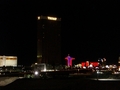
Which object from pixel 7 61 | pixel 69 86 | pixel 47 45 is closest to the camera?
pixel 69 86

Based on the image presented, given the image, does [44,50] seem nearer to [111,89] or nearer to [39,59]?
[39,59]

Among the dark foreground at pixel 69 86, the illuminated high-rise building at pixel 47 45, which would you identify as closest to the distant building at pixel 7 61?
the illuminated high-rise building at pixel 47 45

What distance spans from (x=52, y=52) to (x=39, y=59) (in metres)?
10.4

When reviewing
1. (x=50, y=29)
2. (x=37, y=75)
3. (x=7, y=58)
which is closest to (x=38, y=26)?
(x=50, y=29)

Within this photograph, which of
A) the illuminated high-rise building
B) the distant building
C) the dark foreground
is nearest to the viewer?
the dark foreground

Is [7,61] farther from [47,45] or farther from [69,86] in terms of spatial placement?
[69,86]

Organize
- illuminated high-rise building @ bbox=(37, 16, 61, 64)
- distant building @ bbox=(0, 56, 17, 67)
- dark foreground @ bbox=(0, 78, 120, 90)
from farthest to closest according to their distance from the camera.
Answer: illuminated high-rise building @ bbox=(37, 16, 61, 64), distant building @ bbox=(0, 56, 17, 67), dark foreground @ bbox=(0, 78, 120, 90)

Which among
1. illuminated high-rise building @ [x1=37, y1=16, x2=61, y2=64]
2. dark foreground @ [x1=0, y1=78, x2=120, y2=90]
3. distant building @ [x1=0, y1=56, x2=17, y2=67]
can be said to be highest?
illuminated high-rise building @ [x1=37, y1=16, x2=61, y2=64]

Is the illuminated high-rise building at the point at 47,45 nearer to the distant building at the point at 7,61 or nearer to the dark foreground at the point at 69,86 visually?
the distant building at the point at 7,61

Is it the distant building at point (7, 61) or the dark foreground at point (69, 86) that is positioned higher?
the distant building at point (7, 61)

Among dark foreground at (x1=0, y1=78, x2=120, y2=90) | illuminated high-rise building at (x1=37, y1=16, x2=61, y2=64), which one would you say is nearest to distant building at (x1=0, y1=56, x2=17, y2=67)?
illuminated high-rise building at (x1=37, y1=16, x2=61, y2=64)

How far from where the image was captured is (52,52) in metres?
195

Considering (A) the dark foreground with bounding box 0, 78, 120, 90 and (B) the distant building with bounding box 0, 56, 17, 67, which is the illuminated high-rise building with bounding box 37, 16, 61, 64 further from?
(A) the dark foreground with bounding box 0, 78, 120, 90

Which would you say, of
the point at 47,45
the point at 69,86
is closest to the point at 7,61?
the point at 47,45
